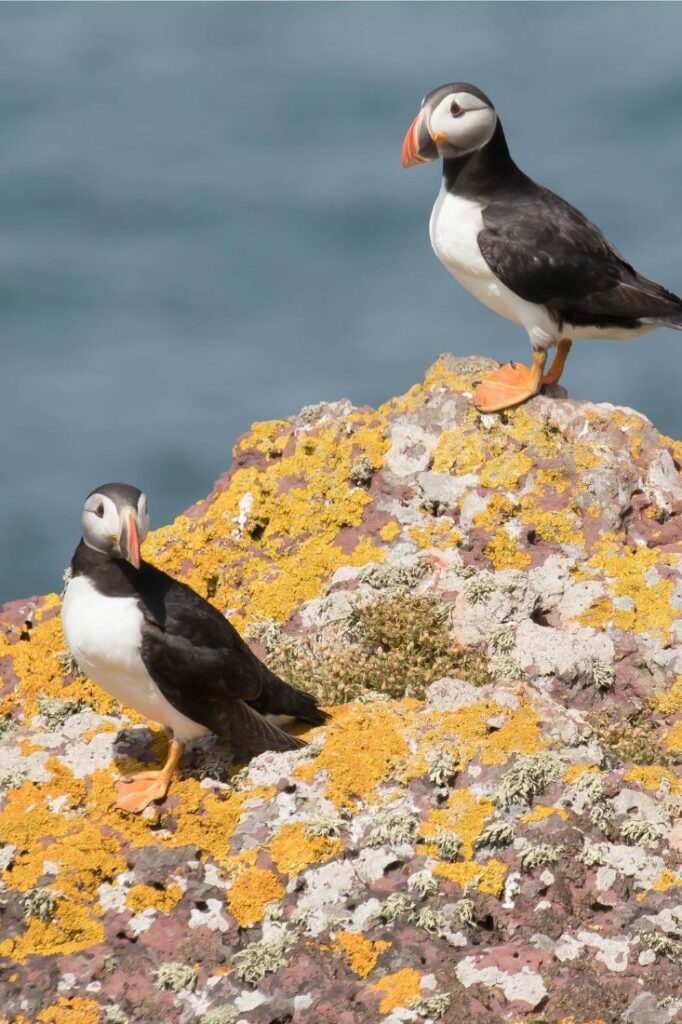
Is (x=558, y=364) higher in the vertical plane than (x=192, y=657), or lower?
higher

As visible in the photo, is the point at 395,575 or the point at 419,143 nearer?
the point at 395,575

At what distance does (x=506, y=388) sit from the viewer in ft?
29.6

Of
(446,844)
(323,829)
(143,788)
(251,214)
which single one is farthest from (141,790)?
(251,214)

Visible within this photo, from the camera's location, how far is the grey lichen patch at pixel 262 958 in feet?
19.9

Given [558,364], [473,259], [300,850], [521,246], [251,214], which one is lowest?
[300,850]

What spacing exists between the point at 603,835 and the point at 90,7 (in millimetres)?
67201

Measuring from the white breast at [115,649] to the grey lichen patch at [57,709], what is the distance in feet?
2.04

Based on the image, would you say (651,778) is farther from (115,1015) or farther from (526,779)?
(115,1015)

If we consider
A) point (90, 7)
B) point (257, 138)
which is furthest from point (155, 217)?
point (90, 7)

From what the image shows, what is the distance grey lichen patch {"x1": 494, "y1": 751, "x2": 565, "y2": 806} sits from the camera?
6.53 m

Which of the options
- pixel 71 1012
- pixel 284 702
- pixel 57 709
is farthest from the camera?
pixel 57 709

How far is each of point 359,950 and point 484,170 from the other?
5.34 m

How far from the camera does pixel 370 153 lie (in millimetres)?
59562

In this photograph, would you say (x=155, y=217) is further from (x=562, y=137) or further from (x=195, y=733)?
(x=195, y=733)
